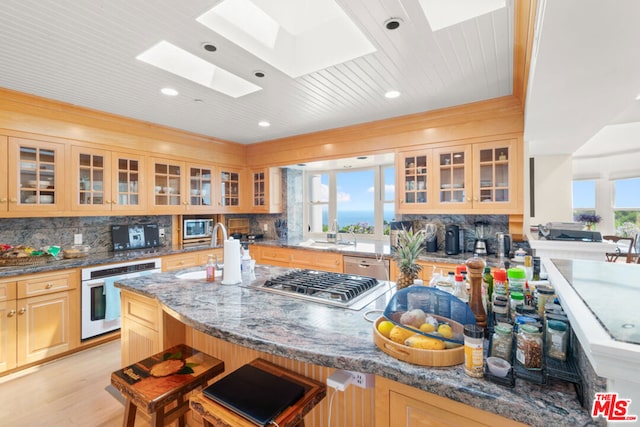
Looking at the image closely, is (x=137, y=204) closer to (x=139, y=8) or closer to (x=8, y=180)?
(x=8, y=180)

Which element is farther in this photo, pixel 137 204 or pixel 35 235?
pixel 137 204

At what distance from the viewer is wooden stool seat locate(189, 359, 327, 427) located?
1.05 meters

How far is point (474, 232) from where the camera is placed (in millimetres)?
3242

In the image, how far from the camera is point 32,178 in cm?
278

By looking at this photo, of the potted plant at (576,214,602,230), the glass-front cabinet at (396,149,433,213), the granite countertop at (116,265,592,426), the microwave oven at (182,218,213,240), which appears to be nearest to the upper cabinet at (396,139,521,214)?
the glass-front cabinet at (396,149,433,213)

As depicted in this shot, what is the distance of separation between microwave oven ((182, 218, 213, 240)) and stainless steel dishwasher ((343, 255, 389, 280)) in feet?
7.39

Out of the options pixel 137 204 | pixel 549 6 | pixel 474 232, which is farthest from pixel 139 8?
pixel 474 232

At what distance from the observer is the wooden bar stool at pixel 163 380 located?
125 centimetres

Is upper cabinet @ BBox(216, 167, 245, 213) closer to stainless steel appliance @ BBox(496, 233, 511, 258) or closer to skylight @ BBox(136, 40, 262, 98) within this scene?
skylight @ BBox(136, 40, 262, 98)

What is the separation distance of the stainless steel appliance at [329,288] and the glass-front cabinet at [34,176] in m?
2.57

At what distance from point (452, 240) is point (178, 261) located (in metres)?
3.28

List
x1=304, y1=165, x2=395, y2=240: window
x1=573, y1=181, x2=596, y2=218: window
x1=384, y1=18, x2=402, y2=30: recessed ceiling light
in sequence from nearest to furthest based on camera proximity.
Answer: x1=384, y1=18, x2=402, y2=30: recessed ceiling light → x1=304, y1=165, x2=395, y2=240: window → x1=573, y1=181, x2=596, y2=218: window

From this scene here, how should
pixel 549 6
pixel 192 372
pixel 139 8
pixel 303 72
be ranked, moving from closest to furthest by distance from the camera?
pixel 549 6
pixel 192 372
pixel 139 8
pixel 303 72

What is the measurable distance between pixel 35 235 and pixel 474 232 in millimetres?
4742
